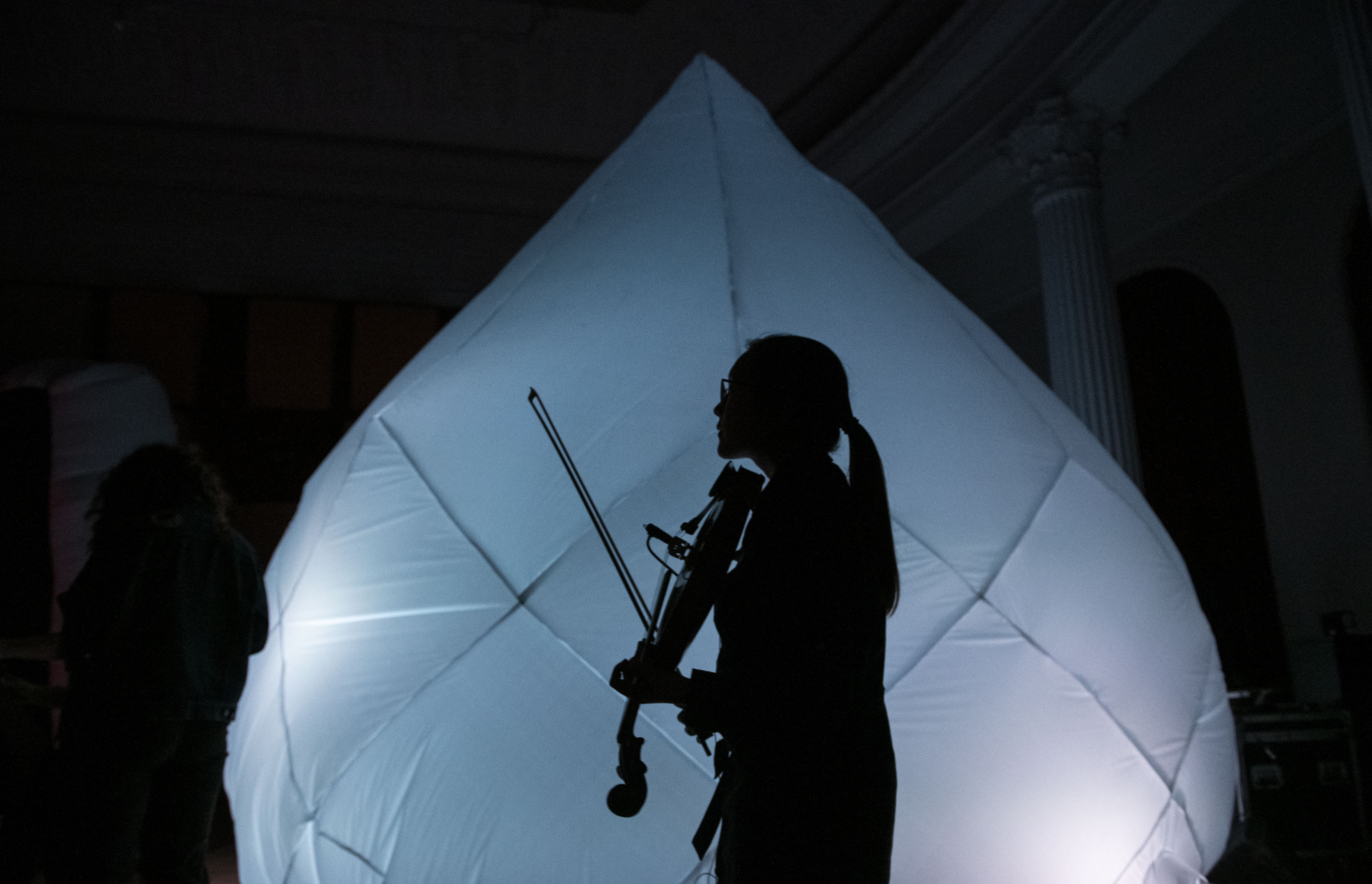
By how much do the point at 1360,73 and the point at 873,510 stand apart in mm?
4242

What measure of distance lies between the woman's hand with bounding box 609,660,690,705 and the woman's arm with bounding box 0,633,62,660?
7.28 ft

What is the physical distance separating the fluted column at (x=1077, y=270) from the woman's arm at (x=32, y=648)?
5.44m

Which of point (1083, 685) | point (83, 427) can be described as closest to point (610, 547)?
point (1083, 685)

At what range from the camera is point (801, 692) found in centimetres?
122

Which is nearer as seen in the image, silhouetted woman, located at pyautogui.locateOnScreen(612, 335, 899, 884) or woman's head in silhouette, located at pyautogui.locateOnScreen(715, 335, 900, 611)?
silhouetted woman, located at pyautogui.locateOnScreen(612, 335, 899, 884)

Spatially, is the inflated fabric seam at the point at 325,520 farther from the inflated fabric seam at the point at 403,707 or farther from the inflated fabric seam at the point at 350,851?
the inflated fabric seam at the point at 350,851

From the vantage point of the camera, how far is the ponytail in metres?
1.39

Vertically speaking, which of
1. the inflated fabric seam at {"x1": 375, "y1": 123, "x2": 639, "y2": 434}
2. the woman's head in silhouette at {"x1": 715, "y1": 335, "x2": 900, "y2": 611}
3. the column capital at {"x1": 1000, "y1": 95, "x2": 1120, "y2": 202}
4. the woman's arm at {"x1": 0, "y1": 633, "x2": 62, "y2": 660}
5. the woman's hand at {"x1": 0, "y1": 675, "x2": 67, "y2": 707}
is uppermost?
the column capital at {"x1": 1000, "y1": 95, "x2": 1120, "y2": 202}

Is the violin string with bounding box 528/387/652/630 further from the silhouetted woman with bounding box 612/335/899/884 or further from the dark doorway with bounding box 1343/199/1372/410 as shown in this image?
the dark doorway with bounding box 1343/199/1372/410

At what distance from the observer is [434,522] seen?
2.91 m

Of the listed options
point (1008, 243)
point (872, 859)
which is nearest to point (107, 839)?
point (872, 859)

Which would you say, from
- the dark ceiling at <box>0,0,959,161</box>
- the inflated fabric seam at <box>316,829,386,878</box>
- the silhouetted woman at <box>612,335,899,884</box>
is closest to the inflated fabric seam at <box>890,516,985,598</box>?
the silhouetted woman at <box>612,335,899,884</box>

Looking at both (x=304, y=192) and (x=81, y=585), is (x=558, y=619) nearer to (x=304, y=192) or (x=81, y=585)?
(x=81, y=585)

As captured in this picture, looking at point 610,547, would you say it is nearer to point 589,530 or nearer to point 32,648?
point 589,530
